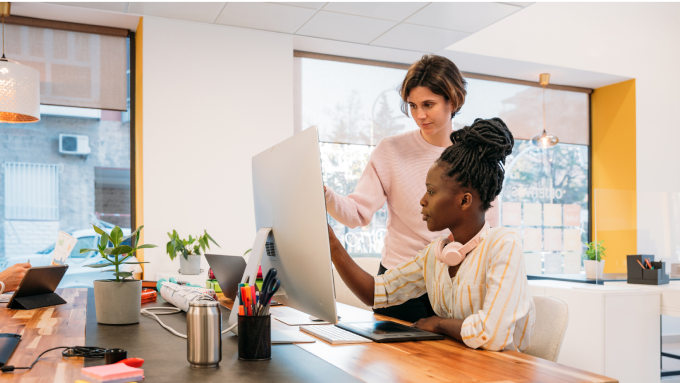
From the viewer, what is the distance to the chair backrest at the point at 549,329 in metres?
1.21

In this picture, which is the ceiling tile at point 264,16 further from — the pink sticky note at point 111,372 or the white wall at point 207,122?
the pink sticky note at point 111,372

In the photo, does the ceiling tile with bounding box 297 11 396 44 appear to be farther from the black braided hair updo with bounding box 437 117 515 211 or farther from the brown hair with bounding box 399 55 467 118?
the black braided hair updo with bounding box 437 117 515 211

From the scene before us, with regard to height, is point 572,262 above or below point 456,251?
below

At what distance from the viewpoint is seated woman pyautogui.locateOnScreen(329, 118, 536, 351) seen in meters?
1.07

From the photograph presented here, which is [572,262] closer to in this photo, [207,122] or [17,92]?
[207,122]

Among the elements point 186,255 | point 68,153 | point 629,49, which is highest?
point 629,49

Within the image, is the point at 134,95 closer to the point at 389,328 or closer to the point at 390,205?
the point at 390,205

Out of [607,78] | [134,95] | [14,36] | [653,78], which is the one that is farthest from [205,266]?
[653,78]

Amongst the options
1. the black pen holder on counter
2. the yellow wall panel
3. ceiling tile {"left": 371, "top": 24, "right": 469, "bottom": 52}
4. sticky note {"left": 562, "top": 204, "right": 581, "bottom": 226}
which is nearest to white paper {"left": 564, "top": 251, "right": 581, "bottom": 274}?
sticky note {"left": 562, "top": 204, "right": 581, "bottom": 226}

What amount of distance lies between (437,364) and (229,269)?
801 millimetres

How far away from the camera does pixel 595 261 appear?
12.8 ft

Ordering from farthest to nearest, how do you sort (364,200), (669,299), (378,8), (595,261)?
(595,261) < (378,8) < (669,299) < (364,200)

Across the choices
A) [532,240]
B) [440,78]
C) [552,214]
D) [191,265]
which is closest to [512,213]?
[532,240]

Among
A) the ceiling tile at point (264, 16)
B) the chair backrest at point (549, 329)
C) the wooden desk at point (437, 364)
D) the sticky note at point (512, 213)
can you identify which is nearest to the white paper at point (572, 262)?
the sticky note at point (512, 213)
